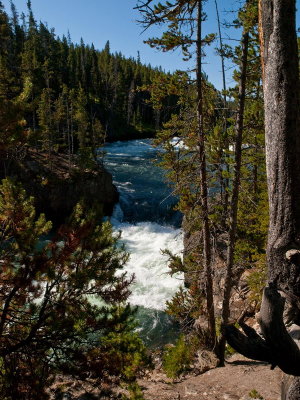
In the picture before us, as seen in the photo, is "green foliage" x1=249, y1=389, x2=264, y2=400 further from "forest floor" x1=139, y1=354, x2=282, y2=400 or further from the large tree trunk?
the large tree trunk

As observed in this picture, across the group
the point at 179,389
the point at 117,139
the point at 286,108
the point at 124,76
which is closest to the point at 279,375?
the point at 179,389

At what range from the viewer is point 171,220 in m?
25.3

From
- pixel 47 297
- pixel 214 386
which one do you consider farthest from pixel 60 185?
pixel 214 386

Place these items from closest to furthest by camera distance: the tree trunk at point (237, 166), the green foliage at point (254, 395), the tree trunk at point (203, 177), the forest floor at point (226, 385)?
the green foliage at point (254, 395) < the forest floor at point (226, 385) < the tree trunk at point (237, 166) < the tree trunk at point (203, 177)

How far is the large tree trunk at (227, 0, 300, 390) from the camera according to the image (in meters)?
2.88

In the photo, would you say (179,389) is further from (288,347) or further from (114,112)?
(114,112)

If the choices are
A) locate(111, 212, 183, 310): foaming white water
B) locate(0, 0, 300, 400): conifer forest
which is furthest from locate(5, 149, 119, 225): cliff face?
locate(0, 0, 300, 400): conifer forest

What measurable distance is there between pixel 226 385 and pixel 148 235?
56.7 ft

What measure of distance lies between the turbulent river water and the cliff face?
228cm

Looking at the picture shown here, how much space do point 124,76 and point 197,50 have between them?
7683 cm

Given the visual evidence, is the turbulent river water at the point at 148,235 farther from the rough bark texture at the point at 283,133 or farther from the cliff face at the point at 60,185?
the rough bark texture at the point at 283,133

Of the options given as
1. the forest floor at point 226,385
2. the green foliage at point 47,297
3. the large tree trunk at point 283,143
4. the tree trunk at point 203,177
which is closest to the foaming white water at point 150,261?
the tree trunk at point 203,177

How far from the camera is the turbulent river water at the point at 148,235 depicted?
47.6 feet

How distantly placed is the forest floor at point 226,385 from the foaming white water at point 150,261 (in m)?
3.90
